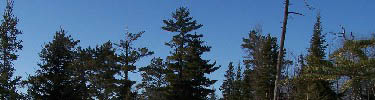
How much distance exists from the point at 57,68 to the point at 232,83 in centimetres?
4064

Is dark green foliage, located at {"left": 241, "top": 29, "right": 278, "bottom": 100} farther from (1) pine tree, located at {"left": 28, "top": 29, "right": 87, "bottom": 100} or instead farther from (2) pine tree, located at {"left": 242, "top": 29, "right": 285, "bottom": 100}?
(1) pine tree, located at {"left": 28, "top": 29, "right": 87, "bottom": 100}

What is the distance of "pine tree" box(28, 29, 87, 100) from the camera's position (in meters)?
29.9

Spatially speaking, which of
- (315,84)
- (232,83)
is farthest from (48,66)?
(232,83)

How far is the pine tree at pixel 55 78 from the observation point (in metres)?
29.9

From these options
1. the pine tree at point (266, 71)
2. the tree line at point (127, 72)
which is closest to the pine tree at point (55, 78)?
the tree line at point (127, 72)

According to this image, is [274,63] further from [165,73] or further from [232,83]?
[232,83]

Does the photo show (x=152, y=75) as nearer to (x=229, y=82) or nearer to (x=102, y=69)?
(x=102, y=69)

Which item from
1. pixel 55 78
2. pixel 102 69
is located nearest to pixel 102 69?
pixel 102 69

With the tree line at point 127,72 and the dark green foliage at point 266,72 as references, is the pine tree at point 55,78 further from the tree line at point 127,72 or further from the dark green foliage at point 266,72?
the dark green foliage at point 266,72

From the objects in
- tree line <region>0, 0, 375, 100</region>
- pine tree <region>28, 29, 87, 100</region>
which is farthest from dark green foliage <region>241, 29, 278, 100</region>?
pine tree <region>28, 29, 87, 100</region>

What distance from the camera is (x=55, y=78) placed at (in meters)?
29.8

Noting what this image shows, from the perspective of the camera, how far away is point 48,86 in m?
30.0

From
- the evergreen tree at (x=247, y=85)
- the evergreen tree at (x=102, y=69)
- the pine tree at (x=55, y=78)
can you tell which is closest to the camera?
the pine tree at (x=55, y=78)

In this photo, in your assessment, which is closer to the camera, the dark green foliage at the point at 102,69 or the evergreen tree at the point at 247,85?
the dark green foliage at the point at 102,69
